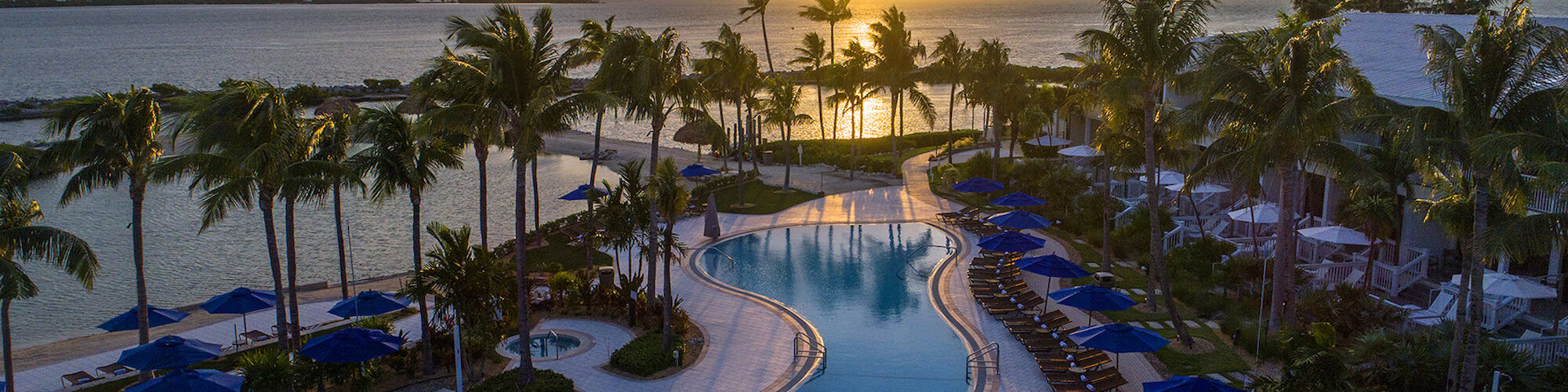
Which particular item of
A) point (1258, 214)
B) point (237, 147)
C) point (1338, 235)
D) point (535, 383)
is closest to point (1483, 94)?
point (1338, 235)

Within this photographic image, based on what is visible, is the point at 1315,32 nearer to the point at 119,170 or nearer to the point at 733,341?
the point at 733,341

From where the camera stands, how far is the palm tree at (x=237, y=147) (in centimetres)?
1948

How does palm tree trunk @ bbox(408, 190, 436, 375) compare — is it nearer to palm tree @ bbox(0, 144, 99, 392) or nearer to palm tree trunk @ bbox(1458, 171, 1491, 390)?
palm tree @ bbox(0, 144, 99, 392)

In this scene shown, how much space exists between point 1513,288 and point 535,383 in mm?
19644

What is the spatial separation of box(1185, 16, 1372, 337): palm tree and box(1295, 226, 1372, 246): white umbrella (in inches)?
201

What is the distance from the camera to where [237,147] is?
19625mm

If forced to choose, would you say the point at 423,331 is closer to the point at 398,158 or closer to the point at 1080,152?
the point at 398,158

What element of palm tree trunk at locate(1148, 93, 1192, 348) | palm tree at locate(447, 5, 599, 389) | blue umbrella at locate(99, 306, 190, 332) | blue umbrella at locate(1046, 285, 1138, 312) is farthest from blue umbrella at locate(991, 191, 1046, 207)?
blue umbrella at locate(99, 306, 190, 332)

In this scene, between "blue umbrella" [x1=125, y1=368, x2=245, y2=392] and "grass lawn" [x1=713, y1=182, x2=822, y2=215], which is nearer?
"blue umbrella" [x1=125, y1=368, x2=245, y2=392]

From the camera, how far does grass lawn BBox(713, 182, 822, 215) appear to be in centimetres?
4034

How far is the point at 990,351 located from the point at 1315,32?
903 centimetres

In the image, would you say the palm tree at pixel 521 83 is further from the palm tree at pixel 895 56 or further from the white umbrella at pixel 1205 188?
the palm tree at pixel 895 56

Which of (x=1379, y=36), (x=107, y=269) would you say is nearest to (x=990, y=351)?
(x=1379, y=36)

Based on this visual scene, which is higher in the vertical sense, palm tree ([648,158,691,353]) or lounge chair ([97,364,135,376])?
palm tree ([648,158,691,353])
